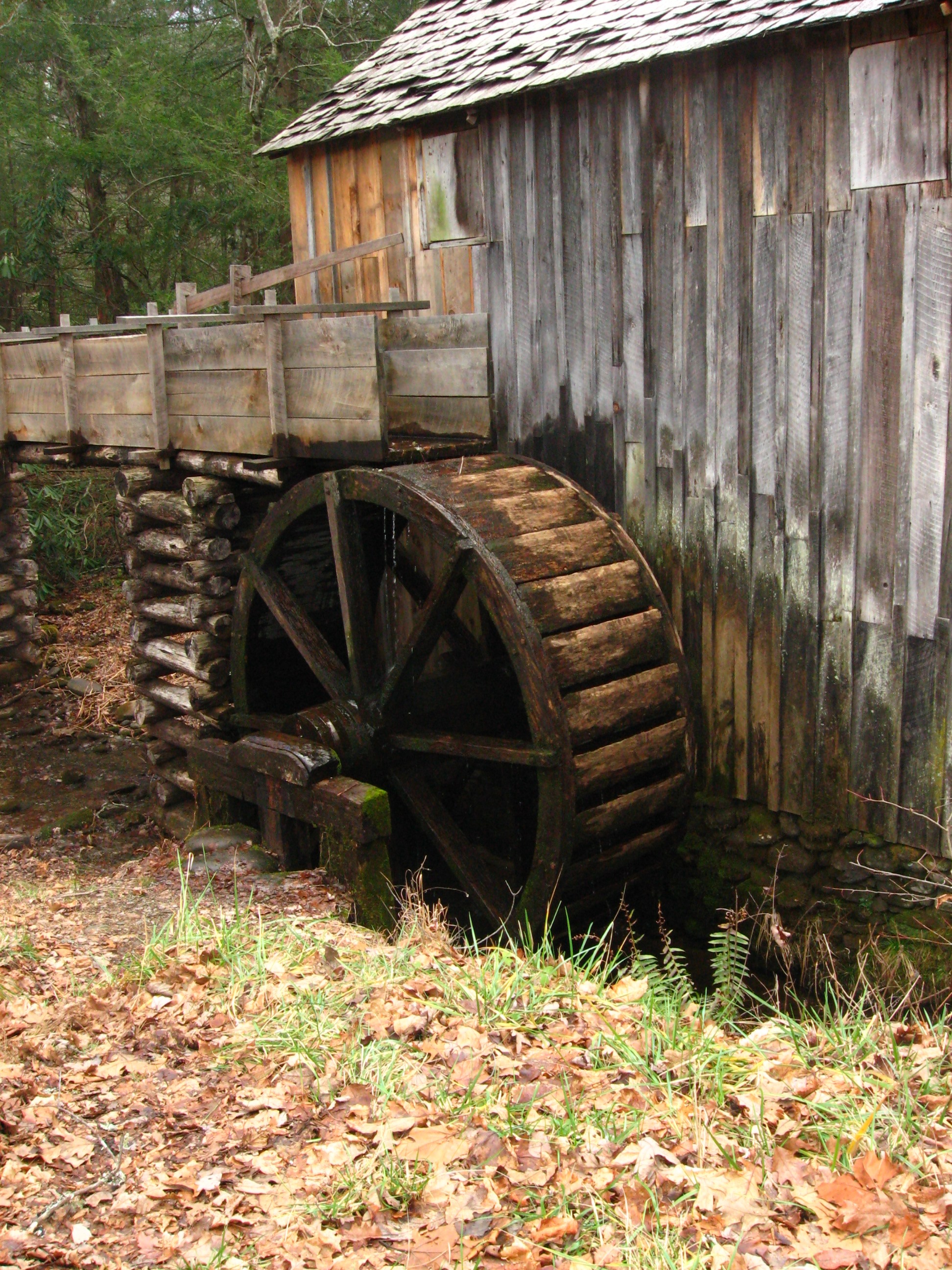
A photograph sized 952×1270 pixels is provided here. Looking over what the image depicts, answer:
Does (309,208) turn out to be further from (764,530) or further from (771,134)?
(764,530)

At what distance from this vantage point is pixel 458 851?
6.12 m

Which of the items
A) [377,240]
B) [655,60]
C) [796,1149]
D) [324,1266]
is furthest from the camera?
[377,240]

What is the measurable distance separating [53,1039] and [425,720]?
3.13 m

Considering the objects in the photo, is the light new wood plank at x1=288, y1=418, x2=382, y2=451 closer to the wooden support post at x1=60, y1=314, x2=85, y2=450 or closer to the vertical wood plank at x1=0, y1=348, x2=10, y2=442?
the wooden support post at x1=60, y1=314, x2=85, y2=450

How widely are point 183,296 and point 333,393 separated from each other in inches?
91.0

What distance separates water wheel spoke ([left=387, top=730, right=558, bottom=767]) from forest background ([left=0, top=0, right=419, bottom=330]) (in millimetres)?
8691

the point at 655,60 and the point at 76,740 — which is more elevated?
the point at 655,60

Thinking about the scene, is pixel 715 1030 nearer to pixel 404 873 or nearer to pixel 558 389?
pixel 404 873

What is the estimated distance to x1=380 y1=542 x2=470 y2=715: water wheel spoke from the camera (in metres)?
5.81

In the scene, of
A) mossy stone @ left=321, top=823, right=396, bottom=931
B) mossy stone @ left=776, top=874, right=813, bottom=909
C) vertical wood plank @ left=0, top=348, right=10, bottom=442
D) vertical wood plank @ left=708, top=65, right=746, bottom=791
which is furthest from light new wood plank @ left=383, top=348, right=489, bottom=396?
vertical wood plank @ left=0, top=348, right=10, bottom=442

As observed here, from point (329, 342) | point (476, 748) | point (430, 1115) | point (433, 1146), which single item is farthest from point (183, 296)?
point (433, 1146)

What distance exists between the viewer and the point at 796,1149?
10.0ft

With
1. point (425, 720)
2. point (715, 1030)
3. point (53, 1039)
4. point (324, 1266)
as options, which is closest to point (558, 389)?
point (425, 720)

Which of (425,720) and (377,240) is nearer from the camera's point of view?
(425,720)
